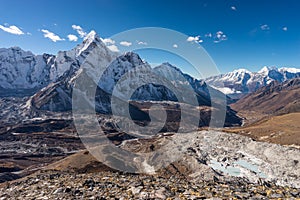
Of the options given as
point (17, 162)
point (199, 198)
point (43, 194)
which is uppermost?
point (199, 198)

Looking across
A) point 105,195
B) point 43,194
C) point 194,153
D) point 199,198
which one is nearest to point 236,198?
point 199,198

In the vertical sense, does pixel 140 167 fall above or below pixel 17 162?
above

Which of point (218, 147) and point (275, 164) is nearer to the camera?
point (275, 164)

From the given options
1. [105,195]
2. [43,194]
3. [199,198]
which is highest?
[199,198]

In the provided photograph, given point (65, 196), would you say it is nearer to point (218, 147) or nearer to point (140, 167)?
Result: point (140, 167)

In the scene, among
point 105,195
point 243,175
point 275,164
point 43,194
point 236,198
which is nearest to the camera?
point 236,198

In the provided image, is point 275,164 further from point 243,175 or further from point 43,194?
point 43,194

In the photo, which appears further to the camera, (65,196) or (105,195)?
(65,196)

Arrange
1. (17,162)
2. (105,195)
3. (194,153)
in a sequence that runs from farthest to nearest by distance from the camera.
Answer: (17,162) → (194,153) → (105,195)

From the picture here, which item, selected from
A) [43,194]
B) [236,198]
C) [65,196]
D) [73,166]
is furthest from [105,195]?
[73,166]
